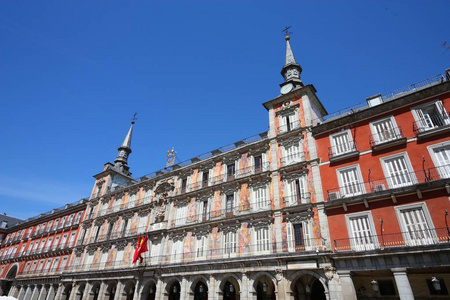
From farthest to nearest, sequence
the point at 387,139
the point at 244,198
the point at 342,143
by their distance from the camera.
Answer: the point at 244,198 → the point at 342,143 → the point at 387,139

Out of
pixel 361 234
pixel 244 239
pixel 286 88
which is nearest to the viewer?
pixel 361 234

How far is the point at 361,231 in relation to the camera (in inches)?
731

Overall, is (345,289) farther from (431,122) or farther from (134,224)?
(134,224)

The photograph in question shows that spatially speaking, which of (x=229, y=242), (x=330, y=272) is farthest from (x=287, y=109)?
(x=330, y=272)

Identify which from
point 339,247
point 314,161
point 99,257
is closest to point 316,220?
point 339,247

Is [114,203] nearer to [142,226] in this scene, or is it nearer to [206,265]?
[142,226]

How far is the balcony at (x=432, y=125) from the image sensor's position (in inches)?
712

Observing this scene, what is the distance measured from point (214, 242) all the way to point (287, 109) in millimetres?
15207

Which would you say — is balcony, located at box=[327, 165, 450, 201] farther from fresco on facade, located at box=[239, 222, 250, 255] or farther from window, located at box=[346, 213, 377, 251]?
fresco on facade, located at box=[239, 222, 250, 255]

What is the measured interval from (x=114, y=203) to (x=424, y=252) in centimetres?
3670

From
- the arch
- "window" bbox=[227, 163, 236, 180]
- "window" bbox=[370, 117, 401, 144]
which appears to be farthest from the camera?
"window" bbox=[227, 163, 236, 180]

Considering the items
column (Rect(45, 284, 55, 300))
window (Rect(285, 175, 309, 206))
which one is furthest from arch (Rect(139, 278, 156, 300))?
column (Rect(45, 284, 55, 300))

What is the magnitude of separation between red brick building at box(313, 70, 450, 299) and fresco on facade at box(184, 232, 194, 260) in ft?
45.4

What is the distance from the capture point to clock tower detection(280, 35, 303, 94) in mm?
30203
